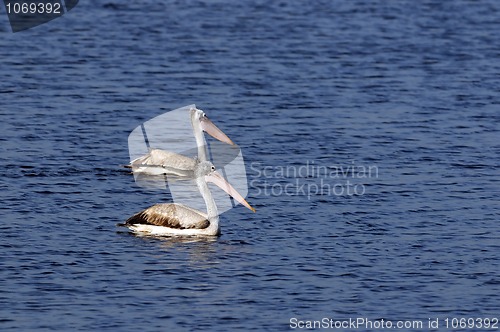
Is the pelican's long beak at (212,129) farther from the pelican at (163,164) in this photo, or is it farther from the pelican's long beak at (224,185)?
the pelican's long beak at (224,185)

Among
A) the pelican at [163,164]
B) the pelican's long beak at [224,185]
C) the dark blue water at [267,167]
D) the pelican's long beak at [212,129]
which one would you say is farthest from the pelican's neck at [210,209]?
the pelican at [163,164]

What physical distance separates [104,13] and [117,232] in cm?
1855

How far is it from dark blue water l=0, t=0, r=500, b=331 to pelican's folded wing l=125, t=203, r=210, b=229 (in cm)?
24

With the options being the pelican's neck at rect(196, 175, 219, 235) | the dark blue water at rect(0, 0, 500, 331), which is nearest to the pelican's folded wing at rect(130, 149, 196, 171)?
the dark blue water at rect(0, 0, 500, 331)

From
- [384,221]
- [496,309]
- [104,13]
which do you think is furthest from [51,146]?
[104,13]

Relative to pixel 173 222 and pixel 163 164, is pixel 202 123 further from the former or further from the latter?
pixel 173 222

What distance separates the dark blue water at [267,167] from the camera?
12719 mm

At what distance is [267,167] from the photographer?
60.1 ft

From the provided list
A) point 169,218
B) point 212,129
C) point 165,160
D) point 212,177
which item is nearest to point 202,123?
point 212,129

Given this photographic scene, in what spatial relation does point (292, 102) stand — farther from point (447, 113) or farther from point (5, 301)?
point (5, 301)

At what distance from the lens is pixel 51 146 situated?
19.3 meters

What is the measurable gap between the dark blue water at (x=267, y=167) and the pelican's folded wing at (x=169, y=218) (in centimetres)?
24

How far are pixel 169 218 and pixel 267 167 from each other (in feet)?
11.6

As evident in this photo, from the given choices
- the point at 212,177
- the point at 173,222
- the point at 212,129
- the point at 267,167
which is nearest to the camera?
the point at 173,222
